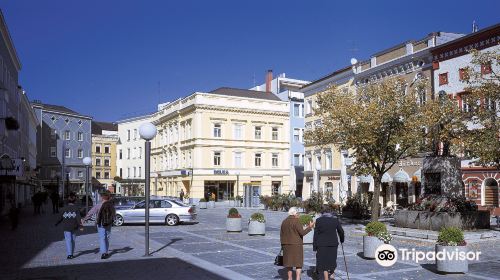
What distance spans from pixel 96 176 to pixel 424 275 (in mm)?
93378

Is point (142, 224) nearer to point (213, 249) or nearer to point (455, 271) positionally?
point (213, 249)

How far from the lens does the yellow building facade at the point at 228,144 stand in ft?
192

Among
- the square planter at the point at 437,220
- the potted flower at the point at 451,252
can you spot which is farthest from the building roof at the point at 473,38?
the potted flower at the point at 451,252

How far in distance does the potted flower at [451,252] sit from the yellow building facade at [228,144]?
45.5 metres

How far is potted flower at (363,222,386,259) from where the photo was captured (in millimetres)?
13258

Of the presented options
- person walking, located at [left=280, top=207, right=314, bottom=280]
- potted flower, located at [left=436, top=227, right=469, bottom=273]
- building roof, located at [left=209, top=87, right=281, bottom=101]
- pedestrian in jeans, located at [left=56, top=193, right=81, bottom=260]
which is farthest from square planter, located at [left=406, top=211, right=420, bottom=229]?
building roof, located at [left=209, top=87, right=281, bottom=101]

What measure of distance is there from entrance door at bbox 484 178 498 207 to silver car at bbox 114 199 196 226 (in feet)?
57.8

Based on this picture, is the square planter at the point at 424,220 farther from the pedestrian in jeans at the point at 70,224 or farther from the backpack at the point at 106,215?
the pedestrian in jeans at the point at 70,224

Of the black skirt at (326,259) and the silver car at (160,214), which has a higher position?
the black skirt at (326,259)

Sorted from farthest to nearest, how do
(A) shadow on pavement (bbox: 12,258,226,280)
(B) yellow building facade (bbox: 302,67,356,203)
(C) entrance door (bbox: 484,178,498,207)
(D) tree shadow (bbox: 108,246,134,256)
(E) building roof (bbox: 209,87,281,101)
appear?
(E) building roof (bbox: 209,87,281,101) → (B) yellow building facade (bbox: 302,67,356,203) → (C) entrance door (bbox: 484,178,498,207) → (D) tree shadow (bbox: 108,246,134,256) → (A) shadow on pavement (bbox: 12,258,226,280)

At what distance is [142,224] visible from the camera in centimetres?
2709

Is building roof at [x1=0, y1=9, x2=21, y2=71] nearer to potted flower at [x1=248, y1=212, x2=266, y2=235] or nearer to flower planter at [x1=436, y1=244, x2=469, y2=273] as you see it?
potted flower at [x1=248, y1=212, x2=266, y2=235]

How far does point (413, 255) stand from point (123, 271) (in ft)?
25.8

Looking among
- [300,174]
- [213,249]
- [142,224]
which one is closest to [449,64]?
[142,224]
